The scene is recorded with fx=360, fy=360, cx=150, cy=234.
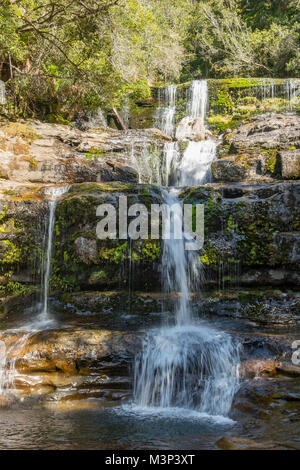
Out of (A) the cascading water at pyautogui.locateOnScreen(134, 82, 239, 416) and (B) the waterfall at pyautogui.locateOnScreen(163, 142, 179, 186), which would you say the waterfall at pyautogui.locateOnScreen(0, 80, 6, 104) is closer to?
(B) the waterfall at pyautogui.locateOnScreen(163, 142, 179, 186)

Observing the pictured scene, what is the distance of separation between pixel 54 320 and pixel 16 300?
4.58 feet

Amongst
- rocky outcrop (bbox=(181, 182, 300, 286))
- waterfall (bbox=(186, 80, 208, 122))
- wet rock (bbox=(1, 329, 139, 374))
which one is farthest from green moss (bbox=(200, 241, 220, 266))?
waterfall (bbox=(186, 80, 208, 122))

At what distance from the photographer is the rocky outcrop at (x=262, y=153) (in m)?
9.37

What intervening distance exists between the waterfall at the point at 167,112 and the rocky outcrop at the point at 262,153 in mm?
5263

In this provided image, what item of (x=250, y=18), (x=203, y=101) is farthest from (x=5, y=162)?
(x=250, y=18)

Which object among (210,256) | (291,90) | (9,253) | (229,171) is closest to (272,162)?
(229,171)

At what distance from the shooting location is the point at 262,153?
1015cm

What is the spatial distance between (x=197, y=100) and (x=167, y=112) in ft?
5.13

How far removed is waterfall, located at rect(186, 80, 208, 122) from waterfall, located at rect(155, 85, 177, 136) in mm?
828

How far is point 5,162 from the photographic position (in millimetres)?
9820

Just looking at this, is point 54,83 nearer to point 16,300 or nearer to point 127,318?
point 16,300

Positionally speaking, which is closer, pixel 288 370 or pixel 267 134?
pixel 288 370

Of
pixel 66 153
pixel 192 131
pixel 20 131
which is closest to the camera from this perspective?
pixel 66 153

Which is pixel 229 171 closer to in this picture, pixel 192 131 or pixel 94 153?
pixel 94 153
